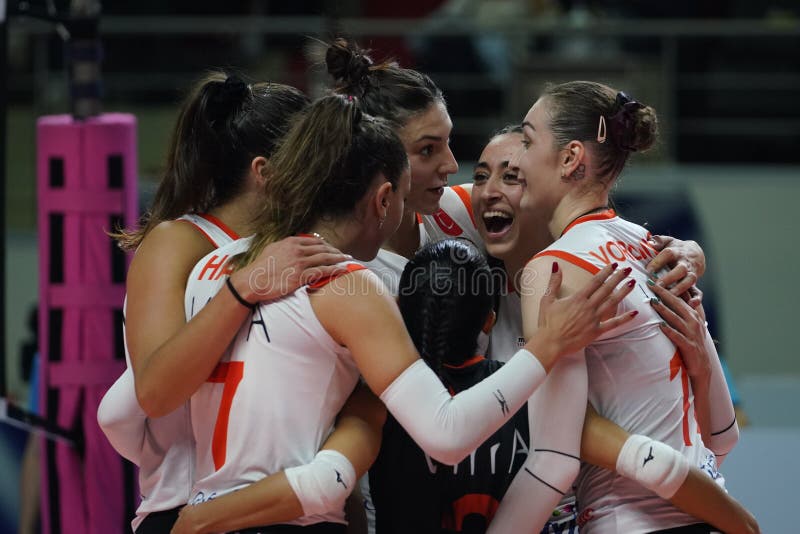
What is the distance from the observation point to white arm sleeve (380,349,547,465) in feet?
6.08

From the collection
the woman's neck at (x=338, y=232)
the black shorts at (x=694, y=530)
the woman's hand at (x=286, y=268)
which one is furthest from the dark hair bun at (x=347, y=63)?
the black shorts at (x=694, y=530)

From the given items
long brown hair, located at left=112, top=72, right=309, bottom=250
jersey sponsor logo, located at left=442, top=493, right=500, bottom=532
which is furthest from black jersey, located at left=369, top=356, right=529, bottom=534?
long brown hair, located at left=112, top=72, right=309, bottom=250

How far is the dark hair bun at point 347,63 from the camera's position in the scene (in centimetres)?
262

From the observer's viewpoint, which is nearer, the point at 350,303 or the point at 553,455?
the point at 350,303

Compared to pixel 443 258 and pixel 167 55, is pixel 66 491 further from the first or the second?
pixel 167 55

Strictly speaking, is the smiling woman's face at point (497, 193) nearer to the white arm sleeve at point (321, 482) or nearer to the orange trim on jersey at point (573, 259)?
the orange trim on jersey at point (573, 259)

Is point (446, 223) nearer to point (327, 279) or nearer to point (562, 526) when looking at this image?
point (562, 526)

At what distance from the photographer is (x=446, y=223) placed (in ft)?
9.58

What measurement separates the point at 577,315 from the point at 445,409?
32 centimetres

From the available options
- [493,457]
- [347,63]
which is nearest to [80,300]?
[347,63]

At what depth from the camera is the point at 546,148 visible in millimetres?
2295

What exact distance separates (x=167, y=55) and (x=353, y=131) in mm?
5167

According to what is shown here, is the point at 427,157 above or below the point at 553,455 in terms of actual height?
above

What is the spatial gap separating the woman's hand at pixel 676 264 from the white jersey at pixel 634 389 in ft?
0.27
